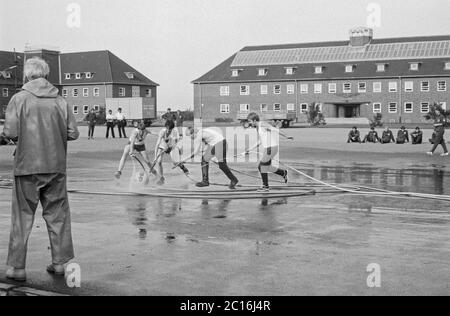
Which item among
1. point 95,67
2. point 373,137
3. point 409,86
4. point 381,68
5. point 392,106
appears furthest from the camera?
point 95,67

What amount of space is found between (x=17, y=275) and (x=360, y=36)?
88791mm

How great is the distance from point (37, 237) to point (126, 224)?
5.20 ft

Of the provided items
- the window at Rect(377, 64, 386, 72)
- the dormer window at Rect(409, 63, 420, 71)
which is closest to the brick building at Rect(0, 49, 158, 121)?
the window at Rect(377, 64, 386, 72)

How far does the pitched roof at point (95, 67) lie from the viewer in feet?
331

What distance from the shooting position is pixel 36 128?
638 centimetres

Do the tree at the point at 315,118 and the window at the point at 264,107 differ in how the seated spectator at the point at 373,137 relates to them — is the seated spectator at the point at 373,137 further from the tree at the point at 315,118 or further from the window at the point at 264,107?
the window at the point at 264,107

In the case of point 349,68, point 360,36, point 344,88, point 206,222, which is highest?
point 360,36

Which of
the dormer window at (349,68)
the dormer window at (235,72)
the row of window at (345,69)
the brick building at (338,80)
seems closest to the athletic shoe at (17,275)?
the brick building at (338,80)

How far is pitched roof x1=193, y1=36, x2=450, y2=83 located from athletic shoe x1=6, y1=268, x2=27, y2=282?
83.8m

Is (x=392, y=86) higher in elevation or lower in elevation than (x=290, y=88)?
lower

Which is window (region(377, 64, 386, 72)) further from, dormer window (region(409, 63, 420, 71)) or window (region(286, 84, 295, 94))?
window (region(286, 84, 295, 94))

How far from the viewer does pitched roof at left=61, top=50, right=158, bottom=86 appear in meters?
101

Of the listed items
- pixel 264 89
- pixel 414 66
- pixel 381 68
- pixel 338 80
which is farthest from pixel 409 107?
pixel 264 89

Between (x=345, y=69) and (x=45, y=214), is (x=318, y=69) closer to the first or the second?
(x=345, y=69)
